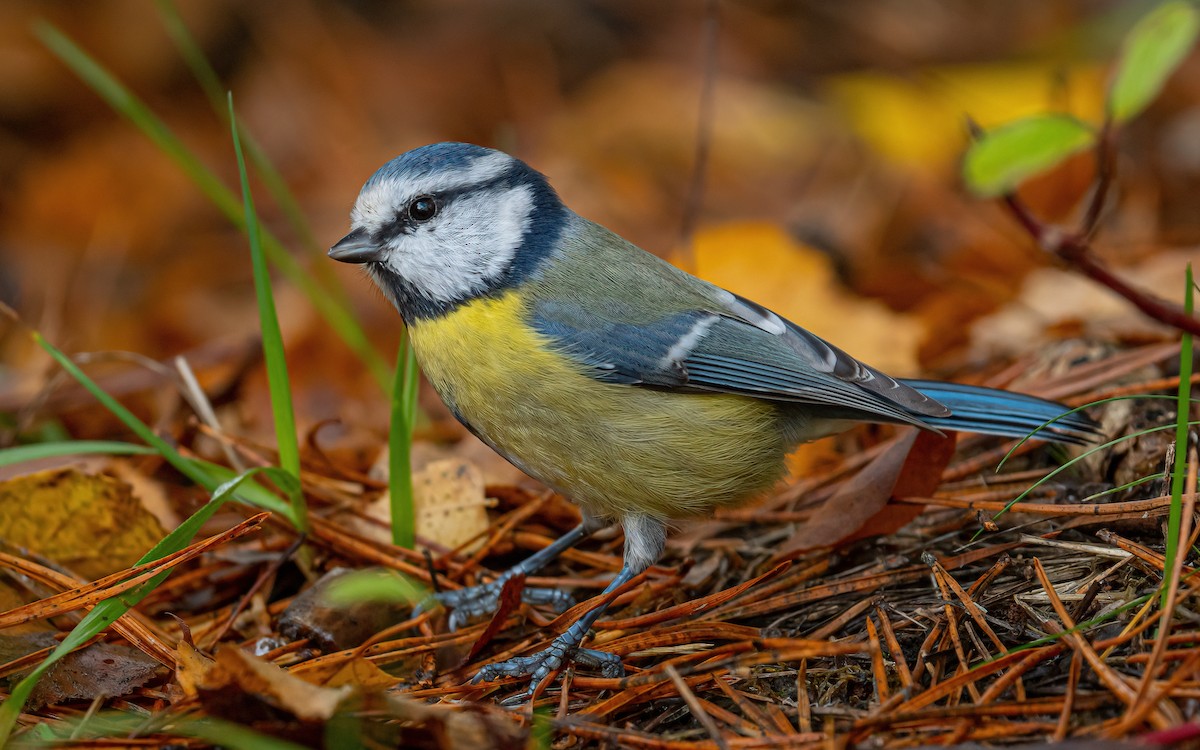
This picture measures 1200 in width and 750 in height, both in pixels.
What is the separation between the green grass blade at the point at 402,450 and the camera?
196cm

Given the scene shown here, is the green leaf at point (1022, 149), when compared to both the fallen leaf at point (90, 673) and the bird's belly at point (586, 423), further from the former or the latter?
the fallen leaf at point (90, 673)

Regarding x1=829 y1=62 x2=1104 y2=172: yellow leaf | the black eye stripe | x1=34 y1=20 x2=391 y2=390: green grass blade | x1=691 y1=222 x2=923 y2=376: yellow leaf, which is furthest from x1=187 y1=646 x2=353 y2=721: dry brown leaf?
x1=829 y1=62 x2=1104 y2=172: yellow leaf

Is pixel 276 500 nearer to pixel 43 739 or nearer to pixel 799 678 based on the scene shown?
pixel 43 739

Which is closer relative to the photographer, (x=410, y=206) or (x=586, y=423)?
(x=586, y=423)

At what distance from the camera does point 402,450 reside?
199 cm

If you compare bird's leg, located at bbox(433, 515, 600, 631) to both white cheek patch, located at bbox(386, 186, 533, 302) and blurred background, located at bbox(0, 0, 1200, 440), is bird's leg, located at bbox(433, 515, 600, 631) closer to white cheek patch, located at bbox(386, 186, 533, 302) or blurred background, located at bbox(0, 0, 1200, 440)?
white cheek patch, located at bbox(386, 186, 533, 302)

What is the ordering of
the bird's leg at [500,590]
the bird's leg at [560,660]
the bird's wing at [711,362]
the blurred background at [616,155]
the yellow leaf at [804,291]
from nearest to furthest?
the bird's leg at [560,660] → the bird's wing at [711,362] → the bird's leg at [500,590] → the yellow leaf at [804,291] → the blurred background at [616,155]

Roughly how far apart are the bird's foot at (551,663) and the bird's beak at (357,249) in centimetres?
78

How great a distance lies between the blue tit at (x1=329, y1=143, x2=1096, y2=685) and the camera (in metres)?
1.92

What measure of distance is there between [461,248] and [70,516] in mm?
904

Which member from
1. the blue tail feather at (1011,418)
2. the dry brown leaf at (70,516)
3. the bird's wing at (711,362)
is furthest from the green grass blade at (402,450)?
the blue tail feather at (1011,418)

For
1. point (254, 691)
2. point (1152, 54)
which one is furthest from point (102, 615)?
point (1152, 54)

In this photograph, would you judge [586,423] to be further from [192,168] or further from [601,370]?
[192,168]

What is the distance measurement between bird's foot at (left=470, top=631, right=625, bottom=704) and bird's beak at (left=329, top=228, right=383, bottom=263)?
2.55 ft
